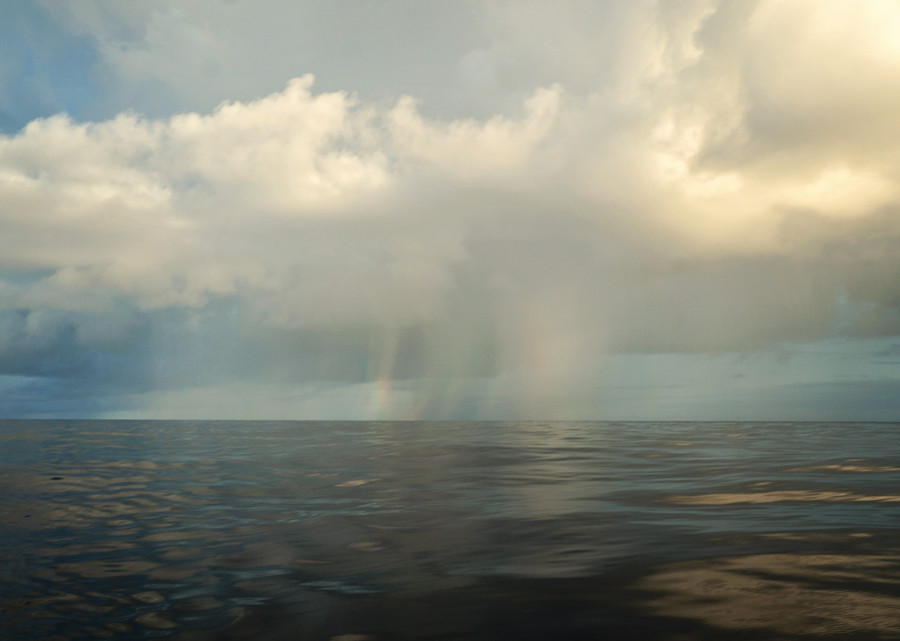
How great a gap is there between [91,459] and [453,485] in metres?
28.1

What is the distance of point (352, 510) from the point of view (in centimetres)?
1752

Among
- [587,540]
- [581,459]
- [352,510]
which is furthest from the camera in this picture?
[581,459]

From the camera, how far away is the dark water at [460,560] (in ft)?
25.4

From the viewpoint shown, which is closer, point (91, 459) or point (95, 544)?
point (95, 544)

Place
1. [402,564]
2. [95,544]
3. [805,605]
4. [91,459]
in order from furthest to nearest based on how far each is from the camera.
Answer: [91,459]
[95,544]
[402,564]
[805,605]

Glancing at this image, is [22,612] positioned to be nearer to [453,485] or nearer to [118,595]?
[118,595]

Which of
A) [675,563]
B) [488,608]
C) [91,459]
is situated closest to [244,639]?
[488,608]

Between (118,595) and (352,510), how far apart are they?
853cm

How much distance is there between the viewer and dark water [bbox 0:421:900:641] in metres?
7.73

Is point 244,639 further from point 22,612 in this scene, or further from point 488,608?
point 22,612

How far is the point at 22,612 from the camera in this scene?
865cm

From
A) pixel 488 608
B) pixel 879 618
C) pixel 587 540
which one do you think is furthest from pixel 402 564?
pixel 879 618

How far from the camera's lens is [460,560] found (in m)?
11.2

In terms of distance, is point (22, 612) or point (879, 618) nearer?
point (879, 618)
